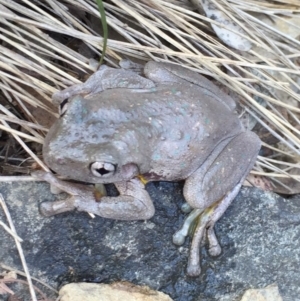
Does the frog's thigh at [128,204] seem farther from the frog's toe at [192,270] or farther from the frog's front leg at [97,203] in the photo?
the frog's toe at [192,270]

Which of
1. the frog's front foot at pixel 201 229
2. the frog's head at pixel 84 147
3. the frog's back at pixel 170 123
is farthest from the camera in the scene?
the frog's front foot at pixel 201 229

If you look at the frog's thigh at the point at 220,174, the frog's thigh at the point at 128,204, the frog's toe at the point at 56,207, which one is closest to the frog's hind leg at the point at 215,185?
the frog's thigh at the point at 220,174

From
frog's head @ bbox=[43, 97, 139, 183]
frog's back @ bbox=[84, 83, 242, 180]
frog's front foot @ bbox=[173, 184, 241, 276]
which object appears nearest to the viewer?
frog's head @ bbox=[43, 97, 139, 183]

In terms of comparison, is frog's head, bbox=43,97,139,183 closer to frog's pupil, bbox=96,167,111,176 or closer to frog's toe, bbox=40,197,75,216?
frog's pupil, bbox=96,167,111,176

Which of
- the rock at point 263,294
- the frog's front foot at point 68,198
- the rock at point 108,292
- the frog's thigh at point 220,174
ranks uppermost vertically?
the frog's thigh at point 220,174

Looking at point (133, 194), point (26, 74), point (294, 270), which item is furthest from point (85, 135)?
point (294, 270)

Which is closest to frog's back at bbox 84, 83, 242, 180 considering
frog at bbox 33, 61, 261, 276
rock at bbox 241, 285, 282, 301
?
frog at bbox 33, 61, 261, 276

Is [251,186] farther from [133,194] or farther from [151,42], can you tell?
[151,42]
